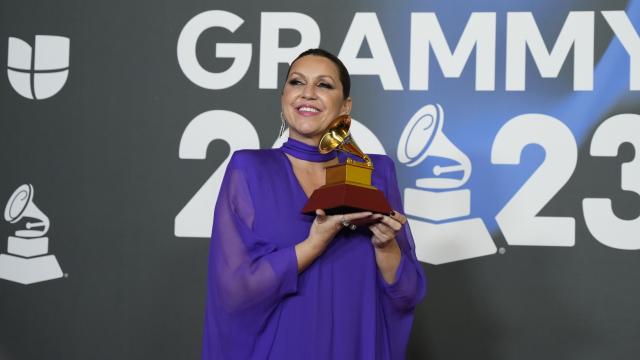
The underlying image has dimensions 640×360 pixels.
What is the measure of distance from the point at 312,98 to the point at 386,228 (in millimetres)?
466

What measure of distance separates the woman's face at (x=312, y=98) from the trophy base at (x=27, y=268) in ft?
6.98

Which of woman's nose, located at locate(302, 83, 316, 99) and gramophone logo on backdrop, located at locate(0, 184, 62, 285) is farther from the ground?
woman's nose, located at locate(302, 83, 316, 99)

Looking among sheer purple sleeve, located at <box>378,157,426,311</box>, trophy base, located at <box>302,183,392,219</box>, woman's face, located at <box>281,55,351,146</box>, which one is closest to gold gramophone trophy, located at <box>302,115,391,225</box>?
trophy base, located at <box>302,183,392,219</box>

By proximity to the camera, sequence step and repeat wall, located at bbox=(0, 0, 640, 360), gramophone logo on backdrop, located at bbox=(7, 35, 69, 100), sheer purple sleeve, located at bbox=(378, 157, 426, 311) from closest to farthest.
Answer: sheer purple sleeve, located at bbox=(378, 157, 426, 311)
step and repeat wall, located at bbox=(0, 0, 640, 360)
gramophone logo on backdrop, located at bbox=(7, 35, 69, 100)

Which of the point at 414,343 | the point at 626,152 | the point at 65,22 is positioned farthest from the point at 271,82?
the point at 626,152

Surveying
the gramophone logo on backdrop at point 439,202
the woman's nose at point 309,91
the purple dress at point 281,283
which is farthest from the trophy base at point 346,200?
the gramophone logo on backdrop at point 439,202

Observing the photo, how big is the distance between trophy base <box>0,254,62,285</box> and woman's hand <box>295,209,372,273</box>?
2.26 metres

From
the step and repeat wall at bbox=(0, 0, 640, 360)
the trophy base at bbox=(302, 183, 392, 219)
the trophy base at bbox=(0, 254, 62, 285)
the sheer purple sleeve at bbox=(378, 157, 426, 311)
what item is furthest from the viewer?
the trophy base at bbox=(0, 254, 62, 285)

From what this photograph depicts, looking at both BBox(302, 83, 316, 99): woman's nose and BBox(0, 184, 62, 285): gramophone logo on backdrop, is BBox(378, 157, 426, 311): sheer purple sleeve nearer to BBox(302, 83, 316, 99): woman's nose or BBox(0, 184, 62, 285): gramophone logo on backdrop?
BBox(302, 83, 316, 99): woman's nose

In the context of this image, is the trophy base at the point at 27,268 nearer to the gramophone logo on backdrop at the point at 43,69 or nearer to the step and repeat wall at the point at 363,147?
the step and repeat wall at the point at 363,147

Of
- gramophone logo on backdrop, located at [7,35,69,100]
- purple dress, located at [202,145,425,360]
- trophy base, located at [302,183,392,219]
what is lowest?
purple dress, located at [202,145,425,360]

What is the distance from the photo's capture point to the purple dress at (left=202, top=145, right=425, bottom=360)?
2.14 meters

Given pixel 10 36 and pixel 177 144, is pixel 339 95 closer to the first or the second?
pixel 177 144

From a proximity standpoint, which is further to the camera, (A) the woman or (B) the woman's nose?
(B) the woman's nose
